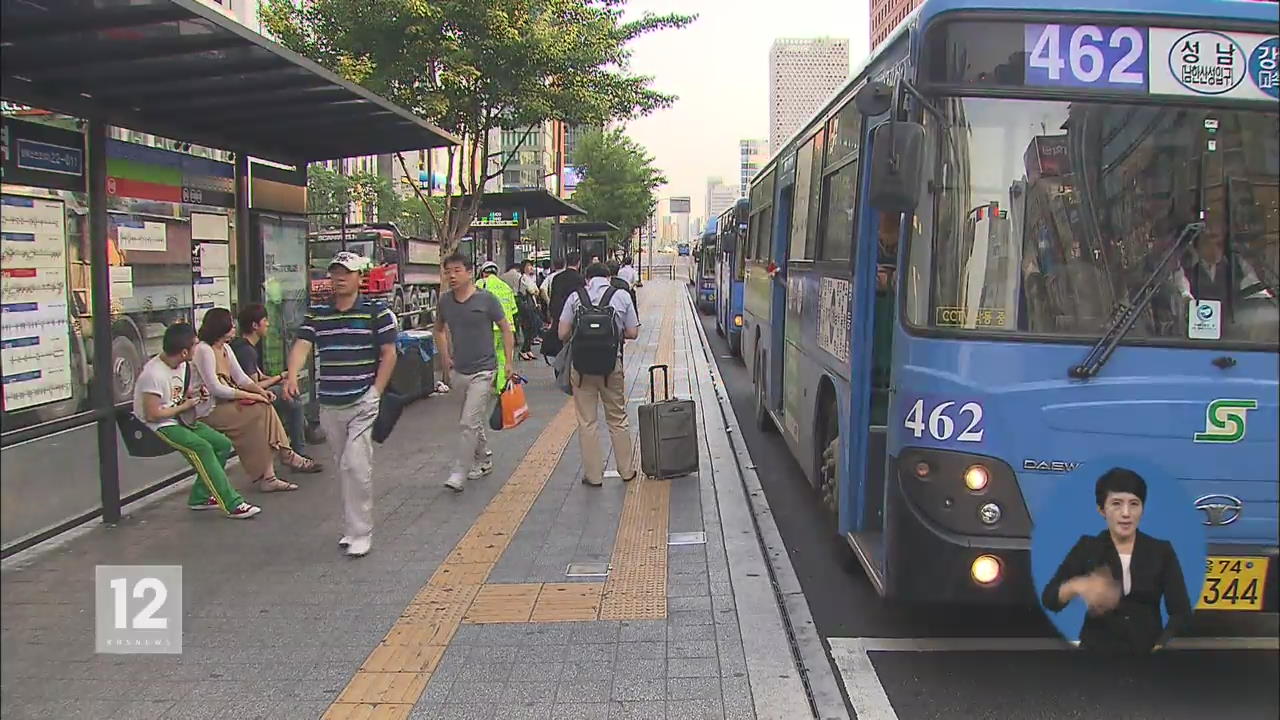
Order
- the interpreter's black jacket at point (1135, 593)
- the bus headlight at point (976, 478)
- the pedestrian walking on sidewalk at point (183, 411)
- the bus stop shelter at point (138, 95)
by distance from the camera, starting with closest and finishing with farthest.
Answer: the interpreter's black jacket at point (1135, 593) < the bus headlight at point (976, 478) < the bus stop shelter at point (138, 95) < the pedestrian walking on sidewalk at point (183, 411)

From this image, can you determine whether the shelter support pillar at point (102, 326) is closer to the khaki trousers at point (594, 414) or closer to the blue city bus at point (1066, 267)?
the khaki trousers at point (594, 414)

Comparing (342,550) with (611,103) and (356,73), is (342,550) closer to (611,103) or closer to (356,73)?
(356,73)

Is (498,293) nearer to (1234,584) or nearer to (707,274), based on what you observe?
(1234,584)

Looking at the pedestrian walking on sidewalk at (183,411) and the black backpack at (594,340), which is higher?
the black backpack at (594,340)

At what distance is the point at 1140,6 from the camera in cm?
395

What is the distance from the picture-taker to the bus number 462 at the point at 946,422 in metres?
3.88

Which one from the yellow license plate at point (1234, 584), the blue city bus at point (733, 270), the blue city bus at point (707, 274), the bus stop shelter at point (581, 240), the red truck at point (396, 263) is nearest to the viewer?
the yellow license plate at point (1234, 584)

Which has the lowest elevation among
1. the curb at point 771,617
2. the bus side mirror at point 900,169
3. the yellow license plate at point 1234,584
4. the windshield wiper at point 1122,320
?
the curb at point 771,617

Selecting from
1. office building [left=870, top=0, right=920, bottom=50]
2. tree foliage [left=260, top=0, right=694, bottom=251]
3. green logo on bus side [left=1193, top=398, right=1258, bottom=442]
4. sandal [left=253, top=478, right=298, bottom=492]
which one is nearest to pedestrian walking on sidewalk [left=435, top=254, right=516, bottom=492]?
sandal [left=253, top=478, right=298, bottom=492]

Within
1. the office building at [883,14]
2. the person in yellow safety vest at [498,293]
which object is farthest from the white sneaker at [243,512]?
the office building at [883,14]

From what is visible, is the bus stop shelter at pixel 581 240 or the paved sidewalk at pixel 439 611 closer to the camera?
the paved sidewalk at pixel 439 611

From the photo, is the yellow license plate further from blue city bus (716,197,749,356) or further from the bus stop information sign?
the bus stop information sign

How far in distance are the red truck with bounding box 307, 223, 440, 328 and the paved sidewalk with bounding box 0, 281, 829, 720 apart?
24.7 ft

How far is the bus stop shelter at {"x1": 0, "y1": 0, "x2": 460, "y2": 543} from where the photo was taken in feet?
17.1
